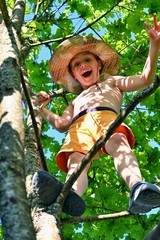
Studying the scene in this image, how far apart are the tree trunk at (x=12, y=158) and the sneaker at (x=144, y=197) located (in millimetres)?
861

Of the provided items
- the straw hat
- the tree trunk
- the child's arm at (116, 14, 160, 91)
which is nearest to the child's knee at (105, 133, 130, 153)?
the child's arm at (116, 14, 160, 91)

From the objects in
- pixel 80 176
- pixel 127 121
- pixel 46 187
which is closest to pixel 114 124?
pixel 46 187

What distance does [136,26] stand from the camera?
534 cm

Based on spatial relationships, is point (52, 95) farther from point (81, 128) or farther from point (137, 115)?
point (137, 115)

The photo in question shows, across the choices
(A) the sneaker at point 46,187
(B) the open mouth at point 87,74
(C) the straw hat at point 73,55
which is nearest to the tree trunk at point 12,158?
(A) the sneaker at point 46,187

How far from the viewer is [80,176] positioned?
317 cm

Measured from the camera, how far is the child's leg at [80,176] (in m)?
3.05

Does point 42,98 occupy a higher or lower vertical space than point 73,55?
lower

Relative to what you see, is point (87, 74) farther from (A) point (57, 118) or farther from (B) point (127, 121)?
(B) point (127, 121)

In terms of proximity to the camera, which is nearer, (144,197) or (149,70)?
(144,197)

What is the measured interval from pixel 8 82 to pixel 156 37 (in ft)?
3.72

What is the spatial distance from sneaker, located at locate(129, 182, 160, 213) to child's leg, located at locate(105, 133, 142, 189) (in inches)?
7.4

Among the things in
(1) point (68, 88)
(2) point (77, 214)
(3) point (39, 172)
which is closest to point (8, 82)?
(3) point (39, 172)

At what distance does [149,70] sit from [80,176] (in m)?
0.95
